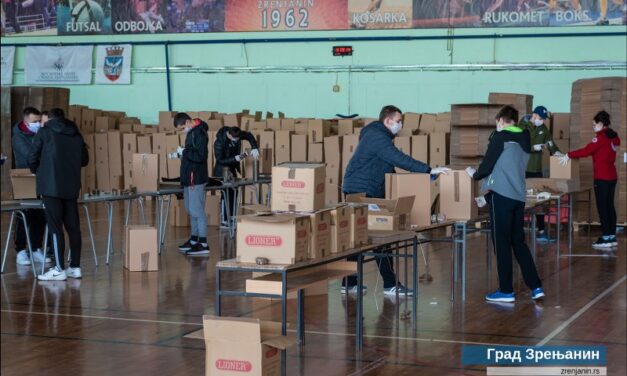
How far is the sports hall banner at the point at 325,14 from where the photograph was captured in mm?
18203

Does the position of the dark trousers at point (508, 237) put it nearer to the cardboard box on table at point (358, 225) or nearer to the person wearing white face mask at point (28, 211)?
the cardboard box on table at point (358, 225)

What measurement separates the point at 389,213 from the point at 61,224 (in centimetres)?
352

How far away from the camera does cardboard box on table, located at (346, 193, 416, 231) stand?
771 centimetres

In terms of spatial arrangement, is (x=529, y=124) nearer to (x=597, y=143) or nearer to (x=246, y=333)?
(x=597, y=143)

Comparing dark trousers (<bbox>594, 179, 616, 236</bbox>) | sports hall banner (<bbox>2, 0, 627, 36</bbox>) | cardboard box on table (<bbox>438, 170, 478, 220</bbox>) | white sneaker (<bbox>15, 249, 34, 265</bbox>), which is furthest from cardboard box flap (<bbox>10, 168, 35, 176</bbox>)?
sports hall banner (<bbox>2, 0, 627, 36</bbox>)

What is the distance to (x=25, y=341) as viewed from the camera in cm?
708

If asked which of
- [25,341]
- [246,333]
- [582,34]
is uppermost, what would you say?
[582,34]

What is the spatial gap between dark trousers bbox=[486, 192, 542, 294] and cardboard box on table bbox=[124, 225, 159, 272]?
364cm

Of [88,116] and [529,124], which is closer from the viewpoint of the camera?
[529,124]

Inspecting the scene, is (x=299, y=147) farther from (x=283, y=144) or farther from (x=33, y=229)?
(x=33, y=229)

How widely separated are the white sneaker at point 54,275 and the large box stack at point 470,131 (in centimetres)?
678

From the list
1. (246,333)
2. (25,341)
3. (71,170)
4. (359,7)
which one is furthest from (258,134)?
(246,333)

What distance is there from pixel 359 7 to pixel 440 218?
11.1 m

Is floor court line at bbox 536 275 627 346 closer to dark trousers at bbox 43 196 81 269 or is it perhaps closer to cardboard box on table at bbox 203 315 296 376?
cardboard box on table at bbox 203 315 296 376
